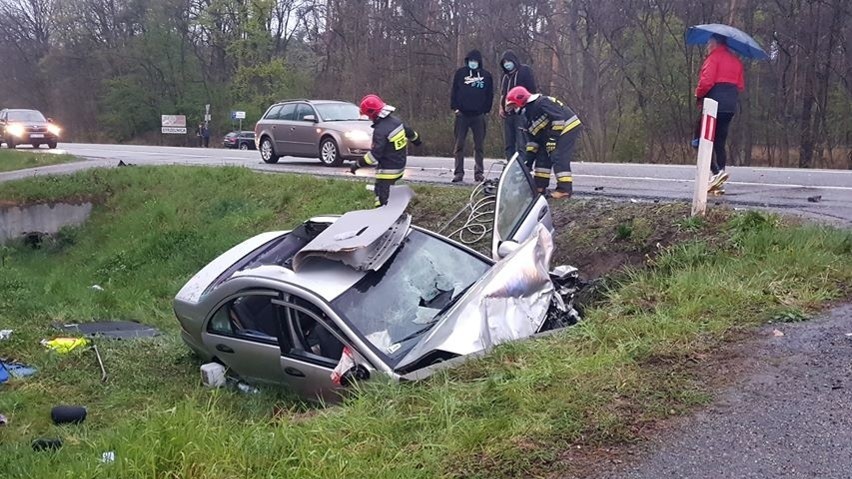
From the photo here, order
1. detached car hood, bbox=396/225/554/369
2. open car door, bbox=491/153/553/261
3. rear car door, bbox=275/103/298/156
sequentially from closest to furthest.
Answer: detached car hood, bbox=396/225/554/369 → open car door, bbox=491/153/553/261 → rear car door, bbox=275/103/298/156

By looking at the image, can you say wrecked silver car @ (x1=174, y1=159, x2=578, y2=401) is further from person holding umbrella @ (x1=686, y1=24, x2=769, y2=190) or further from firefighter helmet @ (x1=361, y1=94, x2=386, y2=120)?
person holding umbrella @ (x1=686, y1=24, x2=769, y2=190)

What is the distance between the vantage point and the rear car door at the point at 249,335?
224 inches

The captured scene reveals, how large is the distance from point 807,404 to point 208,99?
5358 cm

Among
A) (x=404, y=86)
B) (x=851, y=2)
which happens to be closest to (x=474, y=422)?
(x=851, y=2)

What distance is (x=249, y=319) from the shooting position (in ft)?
19.6

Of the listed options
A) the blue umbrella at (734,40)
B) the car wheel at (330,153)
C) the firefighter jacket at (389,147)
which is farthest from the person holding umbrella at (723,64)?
the car wheel at (330,153)

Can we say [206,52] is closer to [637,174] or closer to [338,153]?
[338,153]

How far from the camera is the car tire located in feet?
59.6

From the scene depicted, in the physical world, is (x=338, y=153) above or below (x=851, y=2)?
below

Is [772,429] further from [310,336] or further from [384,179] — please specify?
[384,179]

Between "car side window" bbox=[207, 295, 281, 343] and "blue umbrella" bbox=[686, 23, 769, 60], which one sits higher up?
"blue umbrella" bbox=[686, 23, 769, 60]

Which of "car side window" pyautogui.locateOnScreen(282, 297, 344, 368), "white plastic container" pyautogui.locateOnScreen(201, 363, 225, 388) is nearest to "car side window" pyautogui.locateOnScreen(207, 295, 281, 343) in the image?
"car side window" pyautogui.locateOnScreen(282, 297, 344, 368)

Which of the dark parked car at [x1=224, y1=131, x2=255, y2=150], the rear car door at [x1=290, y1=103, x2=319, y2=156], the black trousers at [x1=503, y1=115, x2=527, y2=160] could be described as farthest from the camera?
the dark parked car at [x1=224, y1=131, x2=255, y2=150]

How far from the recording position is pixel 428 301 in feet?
18.4
